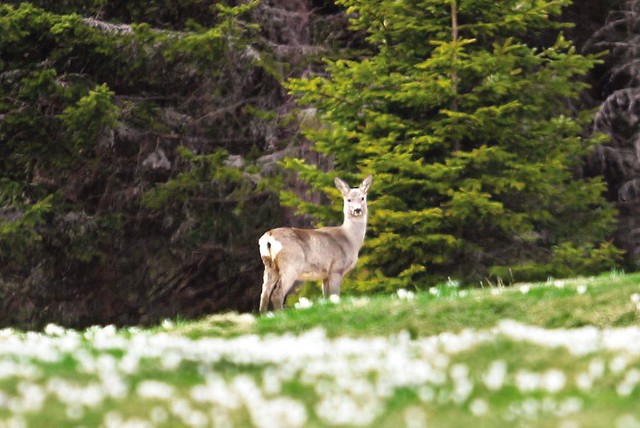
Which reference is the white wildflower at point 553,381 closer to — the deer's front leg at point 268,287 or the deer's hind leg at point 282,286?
the deer's hind leg at point 282,286

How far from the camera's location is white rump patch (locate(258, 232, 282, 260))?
642 inches

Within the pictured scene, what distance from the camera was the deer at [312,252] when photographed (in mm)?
16375

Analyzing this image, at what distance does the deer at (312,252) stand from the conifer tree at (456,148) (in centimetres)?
222

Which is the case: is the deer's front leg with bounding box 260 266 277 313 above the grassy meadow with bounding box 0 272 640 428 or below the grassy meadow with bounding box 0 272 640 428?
below

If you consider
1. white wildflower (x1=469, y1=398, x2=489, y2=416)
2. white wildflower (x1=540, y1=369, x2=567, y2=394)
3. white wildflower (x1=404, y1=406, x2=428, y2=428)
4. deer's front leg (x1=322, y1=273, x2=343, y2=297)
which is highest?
white wildflower (x1=404, y1=406, x2=428, y2=428)

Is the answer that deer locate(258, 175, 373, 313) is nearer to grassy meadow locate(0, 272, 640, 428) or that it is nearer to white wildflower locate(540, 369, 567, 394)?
grassy meadow locate(0, 272, 640, 428)

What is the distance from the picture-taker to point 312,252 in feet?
54.6

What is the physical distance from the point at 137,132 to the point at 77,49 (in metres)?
2.02

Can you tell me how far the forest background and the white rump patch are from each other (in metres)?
3.47

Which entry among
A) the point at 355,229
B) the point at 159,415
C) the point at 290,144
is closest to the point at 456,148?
the point at 355,229

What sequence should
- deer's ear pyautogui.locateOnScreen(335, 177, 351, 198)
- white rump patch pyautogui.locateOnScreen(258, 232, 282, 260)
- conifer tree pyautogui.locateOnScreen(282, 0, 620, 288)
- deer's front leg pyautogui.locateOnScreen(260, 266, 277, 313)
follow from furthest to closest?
conifer tree pyautogui.locateOnScreen(282, 0, 620, 288) → deer's ear pyautogui.locateOnScreen(335, 177, 351, 198) → deer's front leg pyautogui.locateOnScreen(260, 266, 277, 313) → white rump patch pyautogui.locateOnScreen(258, 232, 282, 260)

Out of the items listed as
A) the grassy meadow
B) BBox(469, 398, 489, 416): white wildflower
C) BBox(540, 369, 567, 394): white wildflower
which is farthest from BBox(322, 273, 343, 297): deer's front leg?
BBox(469, 398, 489, 416): white wildflower

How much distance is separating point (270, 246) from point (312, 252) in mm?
592

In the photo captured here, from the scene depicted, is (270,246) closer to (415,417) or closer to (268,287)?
(268,287)
